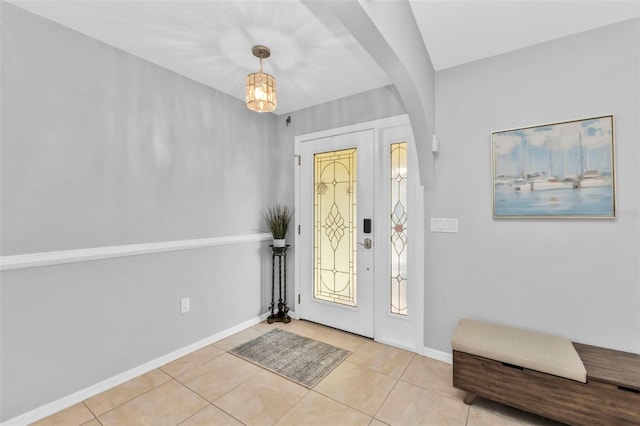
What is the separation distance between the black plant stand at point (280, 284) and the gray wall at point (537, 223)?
1623 millimetres

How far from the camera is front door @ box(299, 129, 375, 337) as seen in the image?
2.92 metres

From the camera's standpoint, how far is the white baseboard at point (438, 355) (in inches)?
96.0

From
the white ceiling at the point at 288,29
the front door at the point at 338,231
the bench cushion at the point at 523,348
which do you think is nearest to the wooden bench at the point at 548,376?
the bench cushion at the point at 523,348

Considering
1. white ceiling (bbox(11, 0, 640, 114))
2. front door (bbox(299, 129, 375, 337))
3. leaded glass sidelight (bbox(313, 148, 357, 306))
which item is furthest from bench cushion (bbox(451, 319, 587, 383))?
white ceiling (bbox(11, 0, 640, 114))

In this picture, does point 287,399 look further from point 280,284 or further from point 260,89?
point 260,89

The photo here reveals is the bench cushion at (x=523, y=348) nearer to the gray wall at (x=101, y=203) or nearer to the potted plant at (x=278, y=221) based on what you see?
the potted plant at (x=278, y=221)

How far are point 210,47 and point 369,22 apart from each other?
1.40 meters

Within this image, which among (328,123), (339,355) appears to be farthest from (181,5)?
(339,355)

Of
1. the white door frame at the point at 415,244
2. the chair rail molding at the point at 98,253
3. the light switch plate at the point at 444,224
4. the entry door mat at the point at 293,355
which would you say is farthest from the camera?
the white door frame at the point at 415,244

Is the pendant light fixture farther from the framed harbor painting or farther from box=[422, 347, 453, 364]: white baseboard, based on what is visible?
box=[422, 347, 453, 364]: white baseboard

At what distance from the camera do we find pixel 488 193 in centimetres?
226

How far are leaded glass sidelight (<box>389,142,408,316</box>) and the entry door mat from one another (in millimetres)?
703

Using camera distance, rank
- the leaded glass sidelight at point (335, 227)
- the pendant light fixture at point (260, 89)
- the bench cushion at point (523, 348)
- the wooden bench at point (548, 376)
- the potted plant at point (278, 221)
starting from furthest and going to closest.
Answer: the potted plant at point (278, 221) < the leaded glass sidelight at point (335, 227) < the pendant light fixture at point (260, 89) < the bench cushion at point (523, 348) < the wooden bench at point (548, 376)

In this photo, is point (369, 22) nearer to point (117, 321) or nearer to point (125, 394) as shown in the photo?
point (117, 321)
